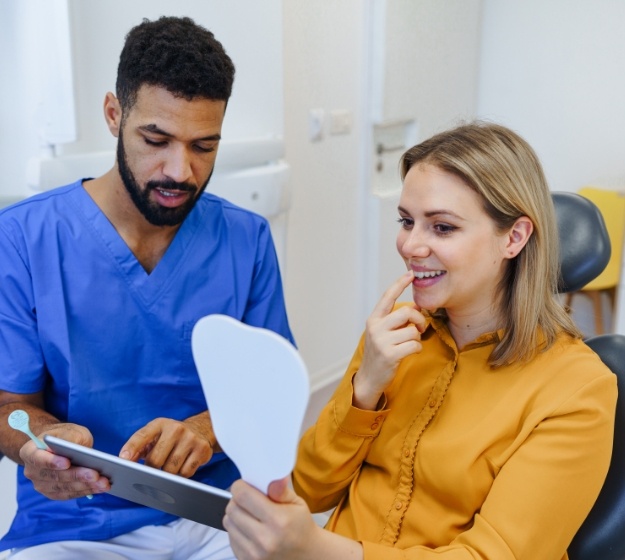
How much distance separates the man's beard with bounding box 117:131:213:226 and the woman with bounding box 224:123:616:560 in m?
0.38

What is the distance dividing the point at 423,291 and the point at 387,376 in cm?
13

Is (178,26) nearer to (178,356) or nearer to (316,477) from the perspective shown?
(178,356)

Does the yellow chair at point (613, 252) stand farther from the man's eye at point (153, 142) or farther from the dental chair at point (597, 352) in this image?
the man's eye at point (153, 142)

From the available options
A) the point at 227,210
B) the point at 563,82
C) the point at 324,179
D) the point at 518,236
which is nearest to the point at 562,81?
the point at 563,82

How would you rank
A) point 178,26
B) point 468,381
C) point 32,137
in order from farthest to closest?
point 32,137 → point 178,26 → point 468,381

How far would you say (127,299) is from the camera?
128 centimetres

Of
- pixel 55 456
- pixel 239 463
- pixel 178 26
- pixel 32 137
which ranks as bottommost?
pixel 55 456

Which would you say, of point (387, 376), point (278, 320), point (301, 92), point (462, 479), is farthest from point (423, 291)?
point (301, 92)

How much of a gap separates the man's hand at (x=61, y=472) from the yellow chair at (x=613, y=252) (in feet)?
7.48

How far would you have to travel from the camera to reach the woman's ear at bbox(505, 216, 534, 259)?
1092 mm

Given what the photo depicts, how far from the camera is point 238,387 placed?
0.69 metres

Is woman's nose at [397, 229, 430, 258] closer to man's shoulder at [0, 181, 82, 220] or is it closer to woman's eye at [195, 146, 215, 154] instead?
woman's eye at [195, 146, 215, 154]

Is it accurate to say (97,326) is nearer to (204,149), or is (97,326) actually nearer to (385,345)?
(204,149)

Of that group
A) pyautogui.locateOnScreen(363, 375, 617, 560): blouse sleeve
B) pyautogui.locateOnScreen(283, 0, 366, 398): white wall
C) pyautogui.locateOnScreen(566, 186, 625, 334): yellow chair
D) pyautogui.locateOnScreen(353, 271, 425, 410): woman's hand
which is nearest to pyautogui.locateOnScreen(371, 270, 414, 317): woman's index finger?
pyautogui.locateOnScreen(353, 271, 425, 410): woman's hand
